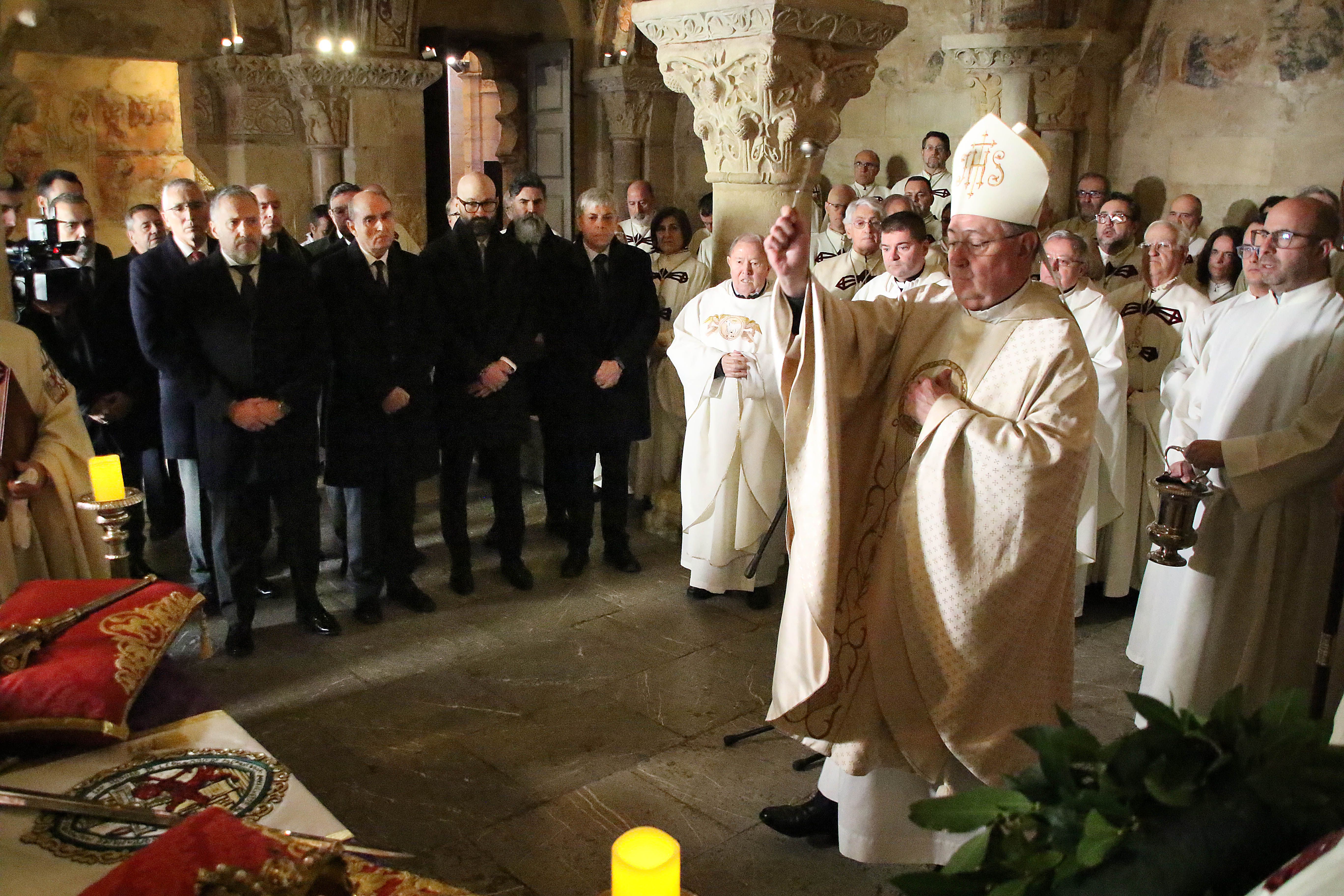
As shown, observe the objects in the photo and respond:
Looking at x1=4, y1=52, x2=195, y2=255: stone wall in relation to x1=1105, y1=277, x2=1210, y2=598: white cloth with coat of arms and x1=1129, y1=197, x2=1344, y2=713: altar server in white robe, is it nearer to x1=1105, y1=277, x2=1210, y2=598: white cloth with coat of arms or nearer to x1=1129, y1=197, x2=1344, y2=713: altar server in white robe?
x1=1105, y1=277, x2=1210, y2=598: white cloth with coat of arms

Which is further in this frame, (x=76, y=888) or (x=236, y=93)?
(x=236, y=93)

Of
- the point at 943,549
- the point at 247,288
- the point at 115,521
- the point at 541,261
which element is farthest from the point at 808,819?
the point at 541,261

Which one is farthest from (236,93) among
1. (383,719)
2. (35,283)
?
(383,719)

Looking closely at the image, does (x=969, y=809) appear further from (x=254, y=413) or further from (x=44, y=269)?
(x=44, y=269)

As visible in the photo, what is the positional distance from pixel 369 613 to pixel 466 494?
772mm

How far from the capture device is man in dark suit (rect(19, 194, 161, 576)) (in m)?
5.02

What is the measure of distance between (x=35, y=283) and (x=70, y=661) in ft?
9.85

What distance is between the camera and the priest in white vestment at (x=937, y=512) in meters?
2.71

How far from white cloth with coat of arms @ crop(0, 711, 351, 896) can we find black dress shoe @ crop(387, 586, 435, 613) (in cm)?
214

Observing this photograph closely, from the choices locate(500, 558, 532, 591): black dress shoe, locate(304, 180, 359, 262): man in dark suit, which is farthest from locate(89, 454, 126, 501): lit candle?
locate(304, 180, 359, 262): man in dark suit

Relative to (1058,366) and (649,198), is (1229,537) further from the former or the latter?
(649,198)

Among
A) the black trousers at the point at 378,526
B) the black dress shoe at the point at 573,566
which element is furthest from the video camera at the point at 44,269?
the black dress shoe at the point at 573,566

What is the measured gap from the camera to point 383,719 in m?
3.96

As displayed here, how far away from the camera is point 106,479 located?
2865 millimetres
